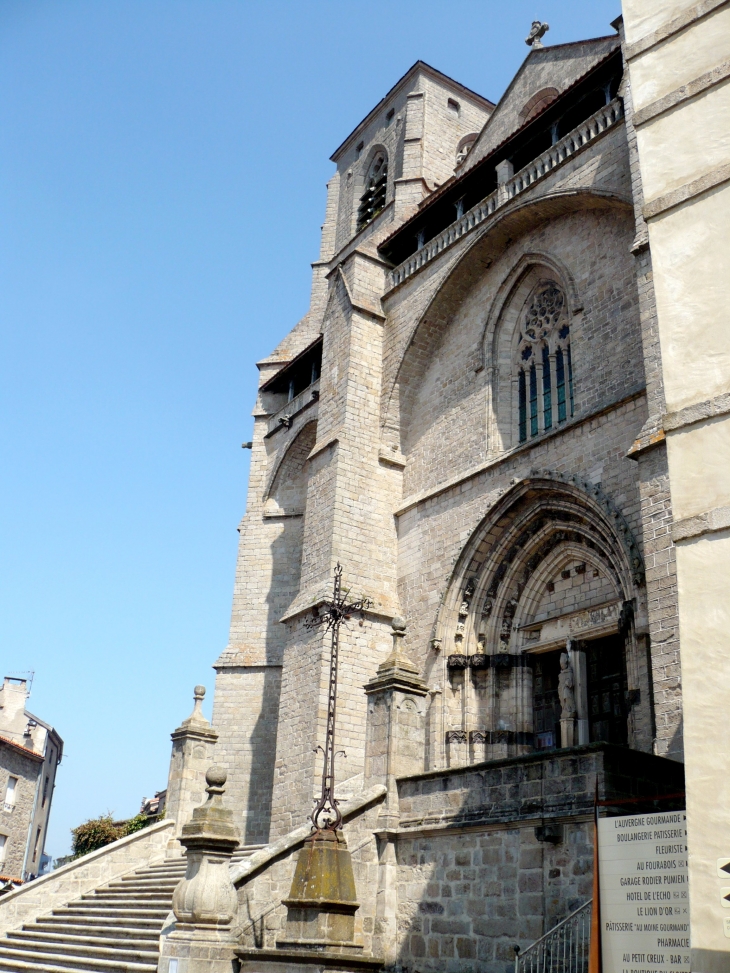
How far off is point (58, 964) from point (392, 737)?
14.6 feet

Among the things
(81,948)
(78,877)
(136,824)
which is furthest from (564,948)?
(136,824)

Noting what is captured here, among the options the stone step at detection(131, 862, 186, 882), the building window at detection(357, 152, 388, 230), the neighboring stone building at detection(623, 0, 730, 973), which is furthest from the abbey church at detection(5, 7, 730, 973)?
the building window at detection(357, 152, 388, 230)

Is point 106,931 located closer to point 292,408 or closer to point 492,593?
point 492,593

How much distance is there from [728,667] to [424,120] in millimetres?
22012

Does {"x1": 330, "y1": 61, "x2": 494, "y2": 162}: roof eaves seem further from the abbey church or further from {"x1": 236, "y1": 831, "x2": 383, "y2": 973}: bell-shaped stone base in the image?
{"x1": 236, "y1": 831, "x2": 383, "y2": 973}: bell-shaped stone base

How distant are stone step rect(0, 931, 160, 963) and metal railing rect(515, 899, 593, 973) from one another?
12.3 feet

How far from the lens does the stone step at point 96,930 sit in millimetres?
9338

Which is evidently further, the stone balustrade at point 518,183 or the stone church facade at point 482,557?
the stone balustrade at point 518,183

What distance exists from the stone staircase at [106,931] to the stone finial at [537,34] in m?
15.6

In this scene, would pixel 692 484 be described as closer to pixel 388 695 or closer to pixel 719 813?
pixel 719 813

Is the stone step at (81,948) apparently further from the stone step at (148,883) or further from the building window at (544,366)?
the building window at (544,366)

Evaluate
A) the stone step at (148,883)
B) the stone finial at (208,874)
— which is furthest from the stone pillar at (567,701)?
the stone step at (148,883)

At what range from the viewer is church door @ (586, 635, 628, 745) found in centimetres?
1104

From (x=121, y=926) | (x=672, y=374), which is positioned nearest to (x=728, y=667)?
(x=672, y=374)
